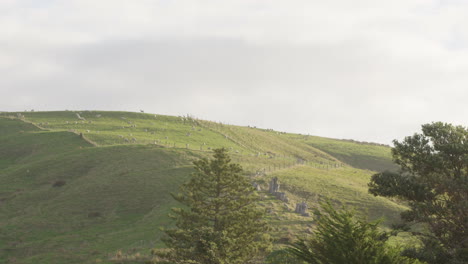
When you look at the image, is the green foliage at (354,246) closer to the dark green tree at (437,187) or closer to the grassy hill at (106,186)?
the grassy hill at (106,186)

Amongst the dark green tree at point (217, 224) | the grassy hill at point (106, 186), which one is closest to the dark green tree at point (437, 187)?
the grassy hill at point (106, 186)

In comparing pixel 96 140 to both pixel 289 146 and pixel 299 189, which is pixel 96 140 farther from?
pixel 289 146

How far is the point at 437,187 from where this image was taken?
2697 cm

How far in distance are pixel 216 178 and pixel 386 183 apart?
12.7 m

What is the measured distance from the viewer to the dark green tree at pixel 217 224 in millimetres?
29425

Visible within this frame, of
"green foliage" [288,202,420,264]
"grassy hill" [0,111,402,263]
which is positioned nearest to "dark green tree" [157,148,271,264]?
"grassy hill" [0,111,402,263]

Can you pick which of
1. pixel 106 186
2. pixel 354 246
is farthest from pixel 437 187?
pixel 106 186

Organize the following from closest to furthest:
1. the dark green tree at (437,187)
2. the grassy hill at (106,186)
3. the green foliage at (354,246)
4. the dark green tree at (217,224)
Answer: the green foliage at (354,246), the dark green tree at (437,187), the dark green tree at (217,224), the grassy hill at (106,186)

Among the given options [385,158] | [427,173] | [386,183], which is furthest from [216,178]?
[385,158]

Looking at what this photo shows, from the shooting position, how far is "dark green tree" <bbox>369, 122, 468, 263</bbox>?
2461 centimetres

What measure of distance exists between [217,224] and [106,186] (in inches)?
1436

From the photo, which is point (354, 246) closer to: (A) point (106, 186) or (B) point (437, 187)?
(B) point (437, 187)

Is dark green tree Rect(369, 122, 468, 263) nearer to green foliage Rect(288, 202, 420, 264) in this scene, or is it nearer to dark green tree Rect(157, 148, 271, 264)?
green foliage Rect(288, 202, 420, 264)

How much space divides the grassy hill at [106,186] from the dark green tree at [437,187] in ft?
26.8
